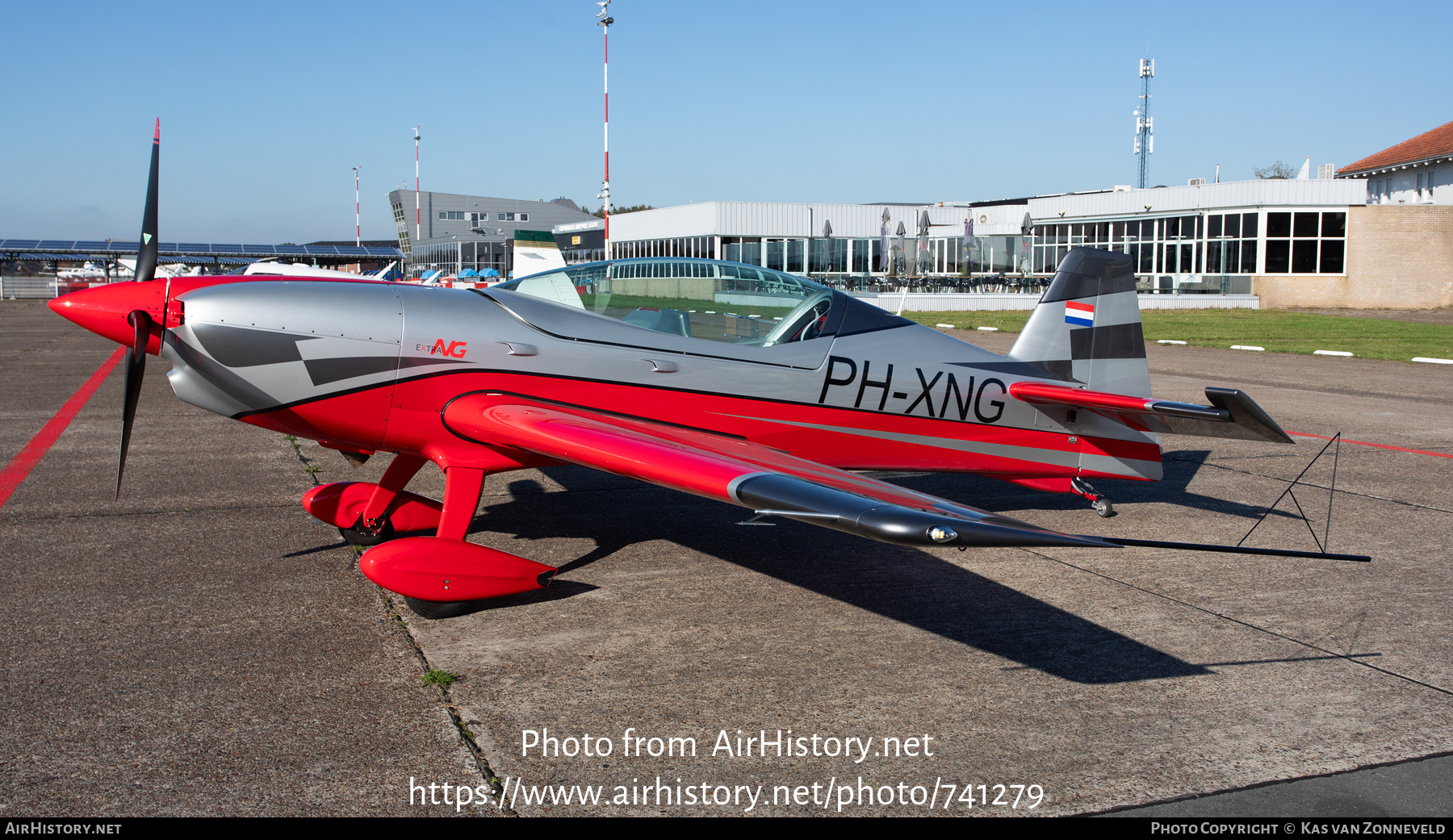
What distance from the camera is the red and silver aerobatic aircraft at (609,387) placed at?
5.04 metres

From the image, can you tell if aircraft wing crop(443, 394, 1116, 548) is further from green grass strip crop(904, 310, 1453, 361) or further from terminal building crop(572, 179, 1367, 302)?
terminal building crop(572, 179, 1367, 302)

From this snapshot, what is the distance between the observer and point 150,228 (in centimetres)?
607

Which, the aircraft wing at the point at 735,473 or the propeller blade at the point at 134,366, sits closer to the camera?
the aircraft wing at the point at 735,473

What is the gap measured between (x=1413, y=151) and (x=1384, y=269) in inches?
479

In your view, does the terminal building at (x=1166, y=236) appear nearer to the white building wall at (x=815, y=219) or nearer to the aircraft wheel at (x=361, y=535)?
the white building wall at (x=815, y=219)

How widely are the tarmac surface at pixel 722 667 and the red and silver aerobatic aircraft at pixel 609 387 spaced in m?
0.51

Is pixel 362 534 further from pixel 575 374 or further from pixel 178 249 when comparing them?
pixel 178 249

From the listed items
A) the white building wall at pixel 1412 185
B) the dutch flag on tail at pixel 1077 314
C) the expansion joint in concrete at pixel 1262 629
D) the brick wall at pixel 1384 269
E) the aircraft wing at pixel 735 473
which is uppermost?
the white building wall at pixel 1412 185

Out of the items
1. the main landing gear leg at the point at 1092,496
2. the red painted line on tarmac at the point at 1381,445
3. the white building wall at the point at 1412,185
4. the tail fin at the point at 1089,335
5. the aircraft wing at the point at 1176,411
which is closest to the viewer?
the aircraft wing at the point at 1176,411

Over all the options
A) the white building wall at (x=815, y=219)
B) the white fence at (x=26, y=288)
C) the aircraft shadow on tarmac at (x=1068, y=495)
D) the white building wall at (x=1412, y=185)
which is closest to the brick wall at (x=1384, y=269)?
the white building wall at (x=1412, y=185)

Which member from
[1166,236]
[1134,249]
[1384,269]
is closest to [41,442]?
[1166,236]

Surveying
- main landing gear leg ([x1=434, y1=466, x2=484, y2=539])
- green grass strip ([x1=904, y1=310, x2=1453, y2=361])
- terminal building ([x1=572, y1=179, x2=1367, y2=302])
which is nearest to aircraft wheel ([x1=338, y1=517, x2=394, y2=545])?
main landing gear leg ([x1=434, y1=466, x2=484, y2=539])

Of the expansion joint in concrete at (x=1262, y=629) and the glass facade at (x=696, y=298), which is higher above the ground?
the glass facade at (x=696, y=298)

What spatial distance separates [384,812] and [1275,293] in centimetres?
4368
